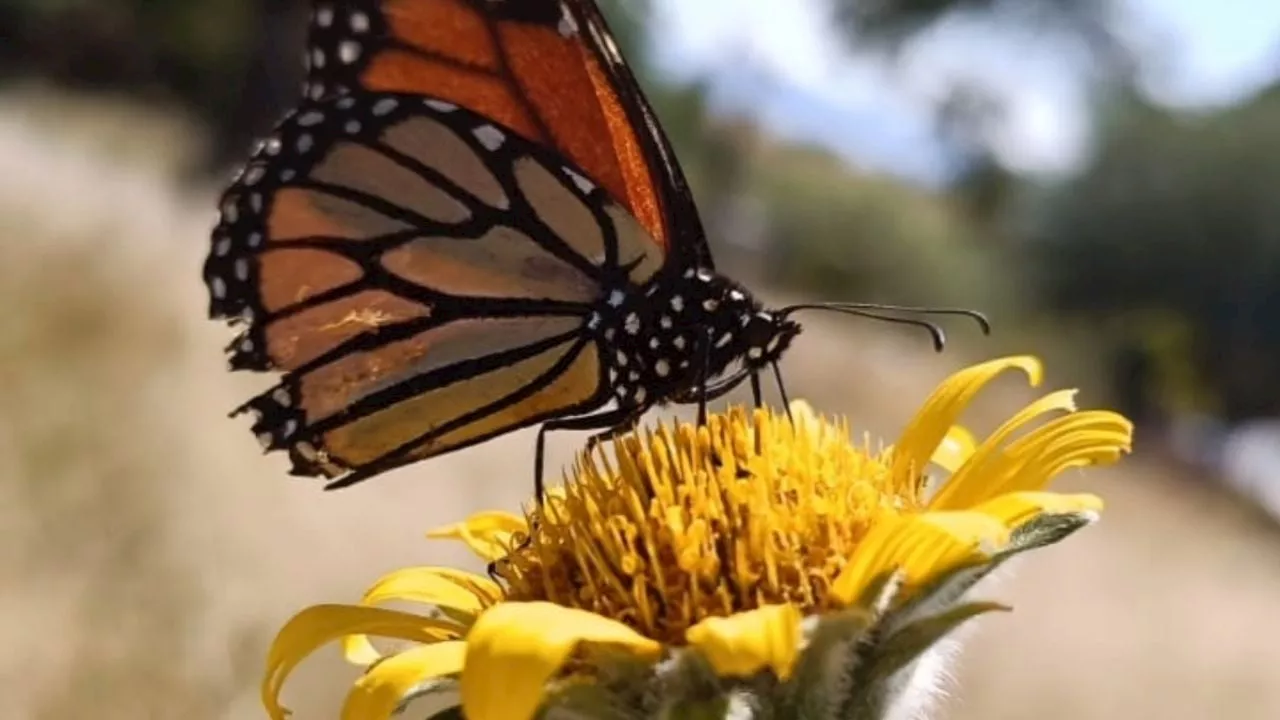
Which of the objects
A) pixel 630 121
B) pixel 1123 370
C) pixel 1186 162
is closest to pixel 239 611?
pixel 630 121

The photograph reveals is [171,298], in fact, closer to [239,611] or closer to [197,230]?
[197,230]

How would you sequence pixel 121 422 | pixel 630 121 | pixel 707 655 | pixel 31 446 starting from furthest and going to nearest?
1. pixel 121 422
2. pixel 31 446
3. pixel 630 121
4. pixel 707 655

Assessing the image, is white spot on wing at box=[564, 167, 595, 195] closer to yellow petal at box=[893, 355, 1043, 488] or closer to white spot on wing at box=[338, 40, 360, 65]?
white spot on wing at box=[338, 40, 360, 65]

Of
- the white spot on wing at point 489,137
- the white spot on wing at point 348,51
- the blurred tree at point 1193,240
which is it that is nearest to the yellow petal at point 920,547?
the white spot on wing at point 489,137

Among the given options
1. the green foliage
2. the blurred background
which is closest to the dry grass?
the blurred background

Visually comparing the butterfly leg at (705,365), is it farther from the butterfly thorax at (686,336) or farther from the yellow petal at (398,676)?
the yellow petal at (398,676)

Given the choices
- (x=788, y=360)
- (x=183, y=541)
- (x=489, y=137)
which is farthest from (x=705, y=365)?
(x=788, y=360)
